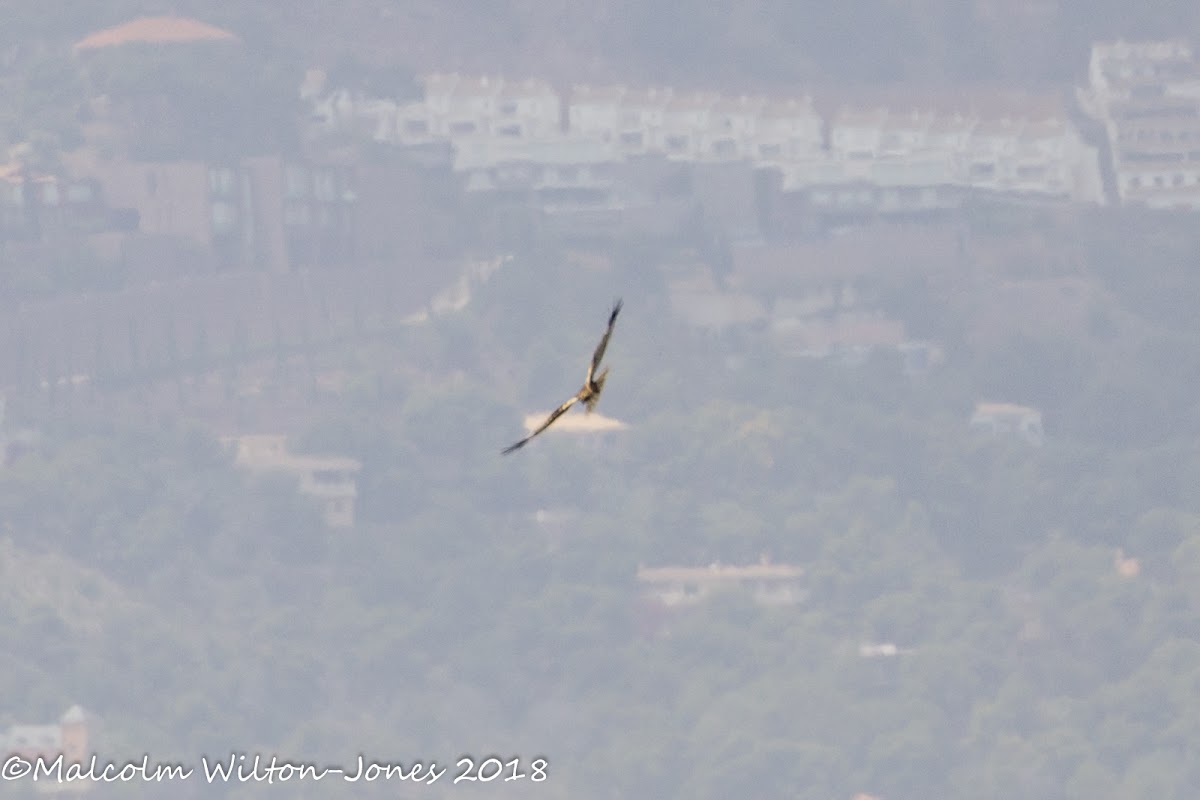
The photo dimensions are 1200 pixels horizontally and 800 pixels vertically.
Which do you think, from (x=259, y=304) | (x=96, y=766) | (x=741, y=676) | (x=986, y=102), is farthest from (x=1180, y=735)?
(x=986, y=102)

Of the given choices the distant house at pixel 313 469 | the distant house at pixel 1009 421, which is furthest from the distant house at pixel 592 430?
the distant house at pixel 1009 421

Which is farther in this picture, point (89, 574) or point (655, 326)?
point (655, 326)

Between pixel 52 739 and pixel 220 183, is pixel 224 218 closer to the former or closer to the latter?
pixel 220 183

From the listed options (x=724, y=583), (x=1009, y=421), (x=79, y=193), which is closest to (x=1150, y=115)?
(x=1009, y=421)

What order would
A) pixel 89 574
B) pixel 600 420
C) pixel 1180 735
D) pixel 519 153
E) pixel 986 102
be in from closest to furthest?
pixel 1180 735 < pixel 89 574 < pixel 600 420 < pixel 519 153 < pixel 986 102

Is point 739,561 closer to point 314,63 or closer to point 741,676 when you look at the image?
point 741,676

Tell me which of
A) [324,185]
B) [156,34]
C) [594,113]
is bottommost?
[594,113]
